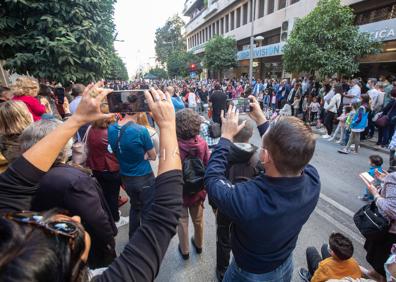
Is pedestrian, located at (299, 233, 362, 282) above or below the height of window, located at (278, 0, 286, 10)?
below

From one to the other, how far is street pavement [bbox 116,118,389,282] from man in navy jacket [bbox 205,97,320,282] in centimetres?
153

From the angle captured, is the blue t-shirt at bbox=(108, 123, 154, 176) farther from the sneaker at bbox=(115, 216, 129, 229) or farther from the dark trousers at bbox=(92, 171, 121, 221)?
the sneaker at bbox=(115, 216, 129, 229)

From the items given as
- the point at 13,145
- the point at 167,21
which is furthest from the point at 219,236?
the point at 167,21

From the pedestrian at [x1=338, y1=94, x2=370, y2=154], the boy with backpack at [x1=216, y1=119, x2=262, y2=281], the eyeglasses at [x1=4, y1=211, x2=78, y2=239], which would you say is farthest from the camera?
the pedestrian at [x1=338, y1=94, x2=370, y2=154]

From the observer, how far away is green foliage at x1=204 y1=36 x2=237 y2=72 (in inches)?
1008

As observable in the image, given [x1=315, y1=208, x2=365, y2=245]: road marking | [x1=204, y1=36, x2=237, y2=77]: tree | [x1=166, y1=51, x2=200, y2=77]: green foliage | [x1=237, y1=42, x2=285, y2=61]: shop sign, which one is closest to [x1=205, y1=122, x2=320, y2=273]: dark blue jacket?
[x1=315, y1=208, x2=365, y2=245]: road marking

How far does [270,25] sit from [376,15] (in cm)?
1011

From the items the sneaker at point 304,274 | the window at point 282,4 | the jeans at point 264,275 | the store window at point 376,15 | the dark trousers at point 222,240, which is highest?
the window at point 282,4

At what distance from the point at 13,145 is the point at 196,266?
2330mm

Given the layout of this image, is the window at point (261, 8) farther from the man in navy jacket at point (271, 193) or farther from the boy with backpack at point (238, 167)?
the man in navy jacket at point (271, 193)

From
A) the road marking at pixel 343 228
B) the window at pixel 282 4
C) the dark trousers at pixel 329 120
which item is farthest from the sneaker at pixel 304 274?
the window at pixel 282 4

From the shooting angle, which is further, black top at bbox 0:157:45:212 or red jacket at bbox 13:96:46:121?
red jacket at bbox 13:96:46:121

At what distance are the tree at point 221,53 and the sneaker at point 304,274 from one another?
24.8 metres

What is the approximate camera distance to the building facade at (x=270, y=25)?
12406 mm
